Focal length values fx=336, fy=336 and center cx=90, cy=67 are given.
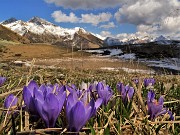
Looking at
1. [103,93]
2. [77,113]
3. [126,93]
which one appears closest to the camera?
[77,113]

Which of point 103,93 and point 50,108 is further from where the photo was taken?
point 103,93

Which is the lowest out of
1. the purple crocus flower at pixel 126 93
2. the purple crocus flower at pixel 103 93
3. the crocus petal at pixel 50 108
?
the purple crocus flower at pixel 126 93

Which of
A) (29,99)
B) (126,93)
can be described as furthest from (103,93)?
(29,99)

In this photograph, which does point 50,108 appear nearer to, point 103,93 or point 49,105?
point 49,105

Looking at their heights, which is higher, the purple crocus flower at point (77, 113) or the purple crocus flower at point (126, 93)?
the purple crocus flower at point (77, 113)

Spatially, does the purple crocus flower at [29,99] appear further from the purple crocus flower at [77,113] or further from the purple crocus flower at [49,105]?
the purple crocus flower at [77,113]

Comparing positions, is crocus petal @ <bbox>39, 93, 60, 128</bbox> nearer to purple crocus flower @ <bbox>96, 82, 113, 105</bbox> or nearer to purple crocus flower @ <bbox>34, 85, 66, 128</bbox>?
purple crocus flower @ <bbox>34, 85, 66, 128</bbox>

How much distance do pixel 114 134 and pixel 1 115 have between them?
1.79 ft

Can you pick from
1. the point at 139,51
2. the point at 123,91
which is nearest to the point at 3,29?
the point at 139,51

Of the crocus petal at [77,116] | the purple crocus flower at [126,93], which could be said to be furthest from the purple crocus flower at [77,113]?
the purple crocus flower at [126,93]

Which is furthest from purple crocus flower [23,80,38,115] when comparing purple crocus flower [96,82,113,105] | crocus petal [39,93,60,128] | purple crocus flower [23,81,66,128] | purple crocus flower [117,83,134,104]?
purple crocus flower [117,83,134,104]

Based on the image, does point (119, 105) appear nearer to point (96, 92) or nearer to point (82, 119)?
point (96, 92)

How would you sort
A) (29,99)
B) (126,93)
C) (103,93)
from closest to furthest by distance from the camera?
(29,99) < (103,93) < (126,93)

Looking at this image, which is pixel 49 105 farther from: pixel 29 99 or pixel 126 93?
pixel 126 93
